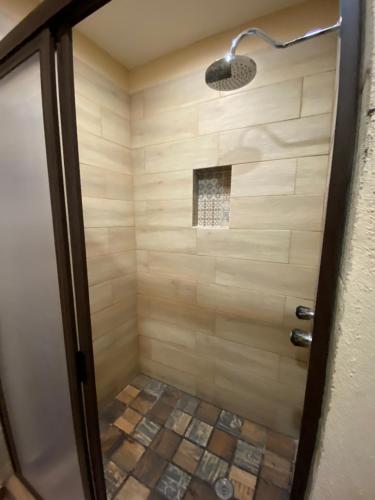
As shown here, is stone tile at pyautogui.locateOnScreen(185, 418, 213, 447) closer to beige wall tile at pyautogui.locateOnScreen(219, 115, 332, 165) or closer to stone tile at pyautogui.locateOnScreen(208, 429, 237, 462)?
stone tile at pyautogui.locateOnScreen(208, 429, 237, 462)

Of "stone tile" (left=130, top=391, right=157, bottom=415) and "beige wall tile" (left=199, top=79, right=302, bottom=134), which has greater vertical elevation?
"beige wall tile" (left=199, top=79, right=302, bottom=134)

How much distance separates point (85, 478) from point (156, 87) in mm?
1863

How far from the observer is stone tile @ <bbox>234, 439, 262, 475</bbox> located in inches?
41.6

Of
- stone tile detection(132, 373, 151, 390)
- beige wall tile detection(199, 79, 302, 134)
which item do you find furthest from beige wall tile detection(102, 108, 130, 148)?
stone tile detection(132, 373, 151, 390)

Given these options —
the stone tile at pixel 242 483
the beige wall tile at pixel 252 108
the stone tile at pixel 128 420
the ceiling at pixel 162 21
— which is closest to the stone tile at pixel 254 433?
the stone tile at pixel 242 483

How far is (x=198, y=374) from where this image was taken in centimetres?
144

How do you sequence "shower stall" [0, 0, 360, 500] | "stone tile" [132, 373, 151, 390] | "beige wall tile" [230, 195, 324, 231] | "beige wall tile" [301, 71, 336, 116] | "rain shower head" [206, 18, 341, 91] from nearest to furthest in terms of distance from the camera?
"shower stall" [0, 0, 360, 500] → "rain shower head" [206, 18, 341, 91] → "beige wall tile" [301, 71, 336, 116] → "beige wall tile" [230, 195, 324, 231] → "stone tile" [132, 373, 151, 390]

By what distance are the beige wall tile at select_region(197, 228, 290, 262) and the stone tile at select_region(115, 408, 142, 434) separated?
1.17m

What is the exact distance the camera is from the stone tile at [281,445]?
3.67ft

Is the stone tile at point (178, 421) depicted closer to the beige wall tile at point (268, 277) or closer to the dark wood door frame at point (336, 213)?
the beige wall tile at point (268, 277)

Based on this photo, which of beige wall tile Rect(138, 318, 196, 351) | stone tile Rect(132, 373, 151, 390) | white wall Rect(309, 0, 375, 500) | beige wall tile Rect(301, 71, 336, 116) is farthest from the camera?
stone tile Rect(132, 373, 151, 390)

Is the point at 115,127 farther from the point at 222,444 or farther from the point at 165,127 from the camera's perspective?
the point at 222,444

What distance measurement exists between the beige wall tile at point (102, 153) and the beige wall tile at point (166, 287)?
77 centimetres

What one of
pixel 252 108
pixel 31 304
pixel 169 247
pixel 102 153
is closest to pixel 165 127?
pixel 102 153
